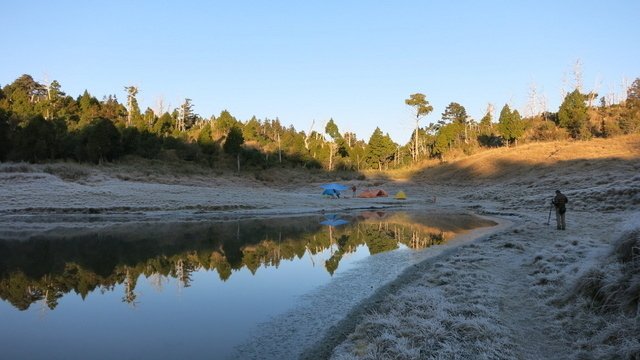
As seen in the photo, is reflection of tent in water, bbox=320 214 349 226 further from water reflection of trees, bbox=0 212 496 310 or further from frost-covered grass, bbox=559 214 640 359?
frost-covered grass, bbox=559 214 640 359

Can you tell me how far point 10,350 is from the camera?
8.50 metres

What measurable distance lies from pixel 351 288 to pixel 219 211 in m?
27.0

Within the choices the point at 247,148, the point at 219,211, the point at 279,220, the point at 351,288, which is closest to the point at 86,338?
the point at 351,288

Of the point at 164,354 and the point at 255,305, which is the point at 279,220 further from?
the point at 164,354

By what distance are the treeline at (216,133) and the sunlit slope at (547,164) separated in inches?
367

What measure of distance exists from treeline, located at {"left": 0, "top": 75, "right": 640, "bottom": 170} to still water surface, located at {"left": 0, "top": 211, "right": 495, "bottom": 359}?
3999 centimetres

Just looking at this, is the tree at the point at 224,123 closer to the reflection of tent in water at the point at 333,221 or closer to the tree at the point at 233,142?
the tree at the point at 233,142

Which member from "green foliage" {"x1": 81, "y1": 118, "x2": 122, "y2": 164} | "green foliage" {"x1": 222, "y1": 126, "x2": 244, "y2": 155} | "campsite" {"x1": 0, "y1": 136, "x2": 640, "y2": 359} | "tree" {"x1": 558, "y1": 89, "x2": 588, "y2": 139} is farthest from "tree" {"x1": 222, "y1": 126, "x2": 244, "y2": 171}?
"tree" {"x1": 558, "y1": 89, "x2": 588, "y2": 139}

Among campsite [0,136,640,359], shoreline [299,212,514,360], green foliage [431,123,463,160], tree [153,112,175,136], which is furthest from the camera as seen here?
green foliage [431,123,463,160]

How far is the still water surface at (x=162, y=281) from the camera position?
9.11 metres

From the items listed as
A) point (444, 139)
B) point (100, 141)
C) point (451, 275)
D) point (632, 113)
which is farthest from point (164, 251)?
point (632, 113)

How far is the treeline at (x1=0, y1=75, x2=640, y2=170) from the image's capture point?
61031 millimetres

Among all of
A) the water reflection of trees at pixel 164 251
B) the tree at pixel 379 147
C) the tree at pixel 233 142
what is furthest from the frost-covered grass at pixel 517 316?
the tree at pixel 379 147

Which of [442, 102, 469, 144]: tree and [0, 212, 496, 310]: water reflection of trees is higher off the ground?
[442, 102, 469, 144]: tree
